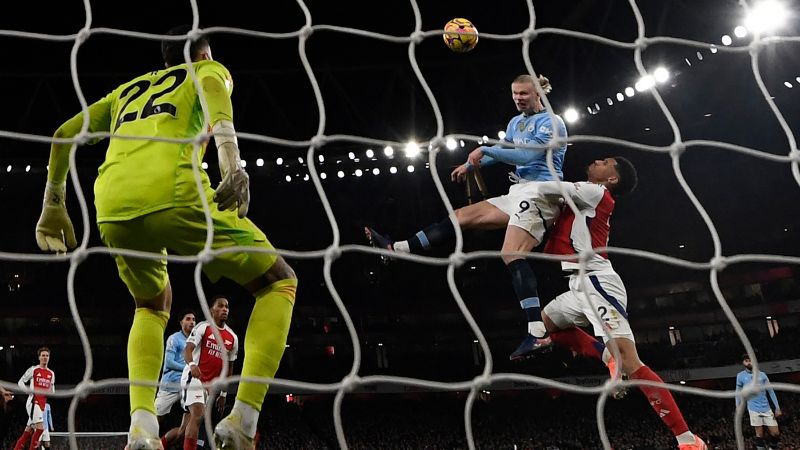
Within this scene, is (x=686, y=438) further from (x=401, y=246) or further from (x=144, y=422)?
(x=144, y=422)

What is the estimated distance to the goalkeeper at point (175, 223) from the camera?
238 centimetres

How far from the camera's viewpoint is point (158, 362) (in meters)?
2.62

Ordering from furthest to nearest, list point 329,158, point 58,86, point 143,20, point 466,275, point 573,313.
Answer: point 466,275
point 329,158
point 58,86
point 143,20
point 573,313

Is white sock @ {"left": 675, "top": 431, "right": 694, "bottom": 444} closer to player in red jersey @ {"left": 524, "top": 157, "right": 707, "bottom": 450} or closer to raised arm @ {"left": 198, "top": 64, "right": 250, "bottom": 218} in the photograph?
player in red jersey @ {"left": 524, "top": 157, "right": 707, "bottom": 450}

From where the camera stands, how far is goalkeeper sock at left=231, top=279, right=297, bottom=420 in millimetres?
2365

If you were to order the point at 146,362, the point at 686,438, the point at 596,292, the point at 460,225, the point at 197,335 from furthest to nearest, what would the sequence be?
the point at 197,335
the point at 460,225
the point at 596,292
the point at 686,438
the point at 146,362

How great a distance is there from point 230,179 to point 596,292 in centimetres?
225

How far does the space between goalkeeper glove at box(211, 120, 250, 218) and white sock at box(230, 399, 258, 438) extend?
664 millimetres

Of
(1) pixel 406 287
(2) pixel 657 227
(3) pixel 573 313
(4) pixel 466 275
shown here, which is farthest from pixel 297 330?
(3) pixel 573 313

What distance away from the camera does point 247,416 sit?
231 cm

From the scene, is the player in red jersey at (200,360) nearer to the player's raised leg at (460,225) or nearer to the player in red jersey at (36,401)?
the player's raised leg at (460,225)

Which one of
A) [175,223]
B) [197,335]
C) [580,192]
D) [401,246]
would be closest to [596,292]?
[580,192]

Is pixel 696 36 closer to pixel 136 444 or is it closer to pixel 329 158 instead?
pixel 329 158

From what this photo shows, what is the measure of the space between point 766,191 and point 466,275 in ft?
32.9
